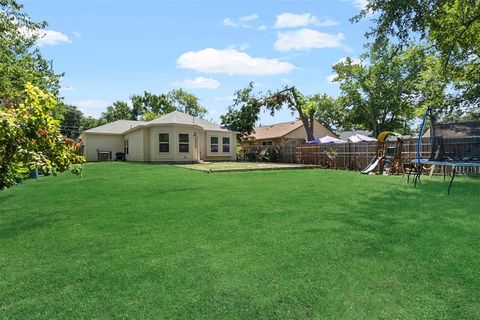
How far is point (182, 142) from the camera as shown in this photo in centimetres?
2070

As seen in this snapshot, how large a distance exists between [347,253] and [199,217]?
245 centimetres

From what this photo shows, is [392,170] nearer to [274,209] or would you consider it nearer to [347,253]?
[274,209]

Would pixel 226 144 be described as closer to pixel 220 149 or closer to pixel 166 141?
pixel 220 149

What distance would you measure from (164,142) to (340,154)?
35.8 feet

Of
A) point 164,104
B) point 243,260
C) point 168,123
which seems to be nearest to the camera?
point 243,260

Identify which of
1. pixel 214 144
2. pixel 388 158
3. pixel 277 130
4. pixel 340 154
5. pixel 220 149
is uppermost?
pixel 277 130

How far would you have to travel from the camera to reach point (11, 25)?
33.7 ft

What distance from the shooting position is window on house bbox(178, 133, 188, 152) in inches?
812

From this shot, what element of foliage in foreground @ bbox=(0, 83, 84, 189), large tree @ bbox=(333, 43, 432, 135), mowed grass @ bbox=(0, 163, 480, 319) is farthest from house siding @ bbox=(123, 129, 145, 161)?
large tree @ bbox=(333, 43, 432, 135)

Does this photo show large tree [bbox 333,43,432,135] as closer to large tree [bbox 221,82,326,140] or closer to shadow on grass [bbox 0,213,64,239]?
large tree [bbox 221,82,326,140]

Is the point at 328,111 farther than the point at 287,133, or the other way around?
the point at 328,111

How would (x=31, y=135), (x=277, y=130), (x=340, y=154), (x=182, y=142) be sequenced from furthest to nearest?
(x=277, y=130)
(x=182, y=142)
(x=340, y=154)
(x=31, y=135)

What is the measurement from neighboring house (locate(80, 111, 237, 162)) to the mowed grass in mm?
14491

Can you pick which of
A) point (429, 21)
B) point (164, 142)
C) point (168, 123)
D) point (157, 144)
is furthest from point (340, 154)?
point (157, 144)
